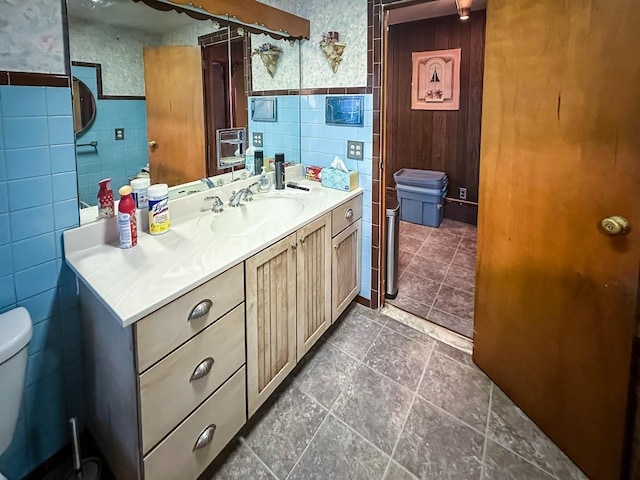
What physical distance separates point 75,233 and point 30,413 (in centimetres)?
63

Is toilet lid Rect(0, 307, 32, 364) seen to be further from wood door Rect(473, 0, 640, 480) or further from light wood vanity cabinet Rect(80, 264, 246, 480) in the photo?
wood door Rect(473, 0, 640, 480)

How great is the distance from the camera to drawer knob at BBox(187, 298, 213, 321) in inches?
45.9

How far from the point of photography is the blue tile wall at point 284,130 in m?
2.39

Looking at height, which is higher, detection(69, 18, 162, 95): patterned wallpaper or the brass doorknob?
detection(69, 18, 162, 95): patterned wallpaper

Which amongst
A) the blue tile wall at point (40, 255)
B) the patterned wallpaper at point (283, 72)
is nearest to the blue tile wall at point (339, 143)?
Result: the patterned wallpaper at point (283, 72)

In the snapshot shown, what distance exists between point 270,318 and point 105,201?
0.77 meters

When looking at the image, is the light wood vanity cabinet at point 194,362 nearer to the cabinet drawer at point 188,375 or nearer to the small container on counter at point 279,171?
the cabinet drawer at point 188,375

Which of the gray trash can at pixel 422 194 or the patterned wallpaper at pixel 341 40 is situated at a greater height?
the patterned wallpaper at pixel 341 40

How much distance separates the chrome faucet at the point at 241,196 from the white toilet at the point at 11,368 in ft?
3.36

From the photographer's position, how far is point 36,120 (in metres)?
1.18

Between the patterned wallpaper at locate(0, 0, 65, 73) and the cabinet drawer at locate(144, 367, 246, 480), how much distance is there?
1186mm

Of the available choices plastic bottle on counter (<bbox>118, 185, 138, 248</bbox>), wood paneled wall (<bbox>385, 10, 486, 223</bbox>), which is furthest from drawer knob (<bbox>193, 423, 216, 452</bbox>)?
wood paneled wall (<bbox>385, 10, 486, 223</bbox>)

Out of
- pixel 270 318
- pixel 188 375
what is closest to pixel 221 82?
pixel 270 318

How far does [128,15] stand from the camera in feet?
4.89
